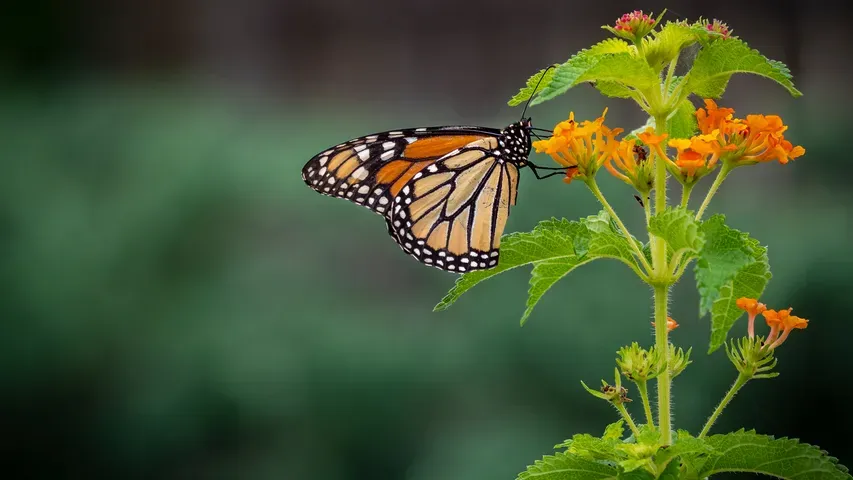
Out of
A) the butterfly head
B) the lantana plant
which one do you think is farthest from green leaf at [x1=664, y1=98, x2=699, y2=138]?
the butterfly head

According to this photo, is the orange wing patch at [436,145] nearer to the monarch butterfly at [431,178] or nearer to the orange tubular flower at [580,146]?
the monarch butterfly at [431,178]

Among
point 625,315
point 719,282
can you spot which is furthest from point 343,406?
point 719,282

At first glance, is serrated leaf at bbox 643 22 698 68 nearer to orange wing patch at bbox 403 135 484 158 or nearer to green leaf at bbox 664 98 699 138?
green leaf at bbox 664 98 699 138

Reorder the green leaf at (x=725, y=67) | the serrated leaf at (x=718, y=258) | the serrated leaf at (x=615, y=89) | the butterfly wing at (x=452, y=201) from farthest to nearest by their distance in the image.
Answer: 1. the butterfly wing at (x=452, y=201)
2. the serrated leaf at (x=615, y=89)
3. the green leaf at (x=725, y=67)
4. the serrated leaf at (x=718, y=258)

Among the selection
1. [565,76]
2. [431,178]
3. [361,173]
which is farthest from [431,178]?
[565,76]

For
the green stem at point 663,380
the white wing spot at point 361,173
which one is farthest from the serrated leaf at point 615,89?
the white wing spot at point 361,173

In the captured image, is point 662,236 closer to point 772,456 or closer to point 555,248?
point 555,248
